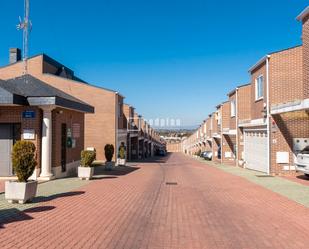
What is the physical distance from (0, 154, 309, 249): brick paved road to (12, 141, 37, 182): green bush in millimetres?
1079

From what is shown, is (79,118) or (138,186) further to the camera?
(79,118)

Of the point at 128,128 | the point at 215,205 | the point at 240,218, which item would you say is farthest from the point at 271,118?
the point at 128,128

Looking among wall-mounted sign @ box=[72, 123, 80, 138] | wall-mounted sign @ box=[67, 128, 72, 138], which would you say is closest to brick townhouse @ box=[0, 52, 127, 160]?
wall-mounted sign @ box=[72, 123, 80, 138]

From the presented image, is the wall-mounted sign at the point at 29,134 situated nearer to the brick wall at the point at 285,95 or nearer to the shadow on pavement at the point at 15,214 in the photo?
the shadow on pavement at the point at 15,214

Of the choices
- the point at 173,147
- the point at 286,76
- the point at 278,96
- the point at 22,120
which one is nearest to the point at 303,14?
the point at 286,76

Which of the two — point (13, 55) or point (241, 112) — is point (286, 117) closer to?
point (241, 112)

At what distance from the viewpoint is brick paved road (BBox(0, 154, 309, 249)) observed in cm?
668

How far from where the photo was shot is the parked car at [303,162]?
55.2ft

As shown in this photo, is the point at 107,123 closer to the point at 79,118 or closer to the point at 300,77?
the point at 79,118

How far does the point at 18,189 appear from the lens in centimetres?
1039

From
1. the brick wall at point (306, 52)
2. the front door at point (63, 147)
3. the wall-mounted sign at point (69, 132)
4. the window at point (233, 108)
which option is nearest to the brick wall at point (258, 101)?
the brick wall at point (306, 52)

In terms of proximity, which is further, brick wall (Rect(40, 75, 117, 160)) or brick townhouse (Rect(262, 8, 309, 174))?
brick wall (Rect(40, 75, 117, 160))

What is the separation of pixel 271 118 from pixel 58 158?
11.4m

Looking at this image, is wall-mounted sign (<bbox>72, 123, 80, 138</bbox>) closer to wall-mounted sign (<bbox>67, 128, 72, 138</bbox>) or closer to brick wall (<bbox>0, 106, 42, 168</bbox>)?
wall-mounted sign (<bbox>67, 128, 72, 138</bbox>)
